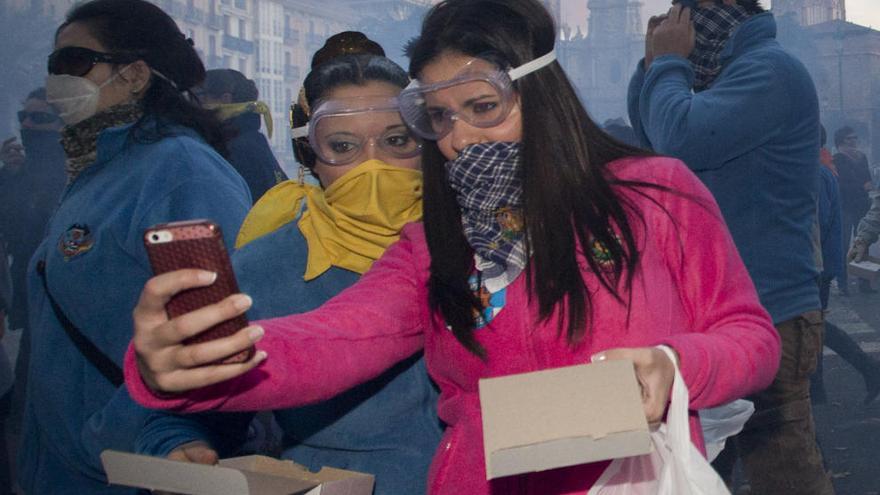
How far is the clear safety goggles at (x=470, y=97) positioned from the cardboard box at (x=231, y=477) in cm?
70

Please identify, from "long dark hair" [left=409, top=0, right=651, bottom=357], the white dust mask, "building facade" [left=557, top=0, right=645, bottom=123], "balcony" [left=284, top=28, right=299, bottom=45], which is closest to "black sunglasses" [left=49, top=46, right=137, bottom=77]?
the white dust mask

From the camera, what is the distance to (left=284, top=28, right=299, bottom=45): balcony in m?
48.4

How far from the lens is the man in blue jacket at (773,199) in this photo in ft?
11.8

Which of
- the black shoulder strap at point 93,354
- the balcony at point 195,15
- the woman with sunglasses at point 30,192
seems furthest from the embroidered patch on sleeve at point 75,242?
the balcony at point 195,15

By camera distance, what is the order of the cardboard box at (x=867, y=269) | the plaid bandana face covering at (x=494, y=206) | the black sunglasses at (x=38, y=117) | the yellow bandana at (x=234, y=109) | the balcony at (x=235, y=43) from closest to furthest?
the plaid bandana face covering at (x=494, y=206), the yellow bandana at (x=234, y=109), the black sunglasses at (x=38, y=117), the cardboard box at (x=867, y=269), the balcony at (x=235, y=43)

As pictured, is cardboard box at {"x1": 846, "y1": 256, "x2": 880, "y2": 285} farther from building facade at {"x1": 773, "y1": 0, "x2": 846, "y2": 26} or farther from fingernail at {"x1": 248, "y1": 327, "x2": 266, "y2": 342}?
building facade at {"x1": 773, "y1": 0, "x2": 846, "y2": 26}

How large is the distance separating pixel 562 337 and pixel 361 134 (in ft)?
2.94

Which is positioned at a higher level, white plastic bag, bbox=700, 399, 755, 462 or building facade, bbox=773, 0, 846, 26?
building facade, bbox=773, 0, 846, 26

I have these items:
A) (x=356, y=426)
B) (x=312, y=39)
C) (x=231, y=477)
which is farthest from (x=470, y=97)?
(x=312, y=39)

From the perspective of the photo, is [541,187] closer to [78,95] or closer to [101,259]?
[101,259]

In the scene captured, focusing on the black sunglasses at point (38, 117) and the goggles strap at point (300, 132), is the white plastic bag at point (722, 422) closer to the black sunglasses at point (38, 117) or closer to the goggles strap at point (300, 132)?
the goggles strap at point (300, 132)

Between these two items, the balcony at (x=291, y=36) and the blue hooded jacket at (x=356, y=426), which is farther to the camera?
the balcony at (x=291, y=36)

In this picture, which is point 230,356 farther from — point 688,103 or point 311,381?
point 688,103

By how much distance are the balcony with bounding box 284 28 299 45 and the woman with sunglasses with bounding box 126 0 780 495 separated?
4737cm
